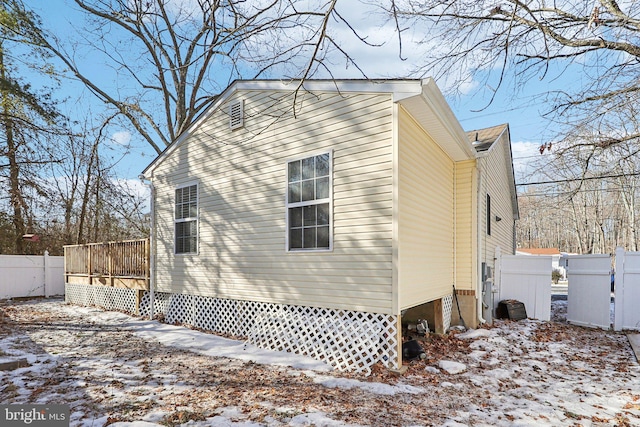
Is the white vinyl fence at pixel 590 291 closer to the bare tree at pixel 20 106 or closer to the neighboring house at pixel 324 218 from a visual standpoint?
the neighboring house at pixel 324 218

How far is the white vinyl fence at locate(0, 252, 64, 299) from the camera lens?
12.6 m

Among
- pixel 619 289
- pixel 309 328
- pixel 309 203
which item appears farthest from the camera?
pixel 619 289

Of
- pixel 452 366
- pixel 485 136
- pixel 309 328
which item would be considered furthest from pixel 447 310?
pixel 485 136

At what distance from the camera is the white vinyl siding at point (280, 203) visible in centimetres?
507

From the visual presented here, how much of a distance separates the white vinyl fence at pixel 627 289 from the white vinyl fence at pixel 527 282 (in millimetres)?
1251

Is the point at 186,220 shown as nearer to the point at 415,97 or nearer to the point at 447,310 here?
the point at 415,97

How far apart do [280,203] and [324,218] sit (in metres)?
0.93

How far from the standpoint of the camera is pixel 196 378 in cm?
460

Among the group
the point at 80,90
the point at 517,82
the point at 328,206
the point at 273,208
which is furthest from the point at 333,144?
the point at 80,90

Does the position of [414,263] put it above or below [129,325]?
above

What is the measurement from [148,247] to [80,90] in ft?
30.5

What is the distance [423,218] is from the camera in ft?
19.3

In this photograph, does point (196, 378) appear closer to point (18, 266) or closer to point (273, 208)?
point (273, 208)

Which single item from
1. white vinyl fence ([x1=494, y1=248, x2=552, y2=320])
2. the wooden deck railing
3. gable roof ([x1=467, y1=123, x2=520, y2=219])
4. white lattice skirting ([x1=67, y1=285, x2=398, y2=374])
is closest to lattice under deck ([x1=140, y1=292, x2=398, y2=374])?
white lattice skirting ([x1=67, y1=285, x2=398, y2=374])
